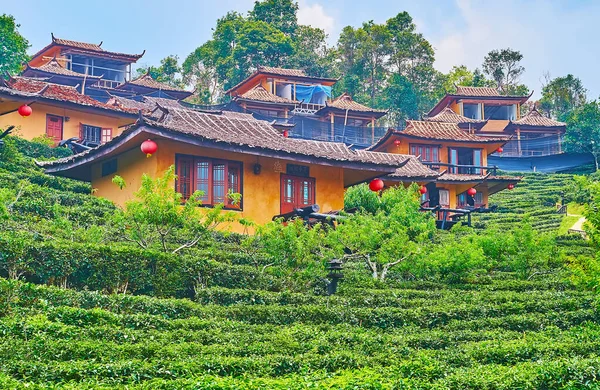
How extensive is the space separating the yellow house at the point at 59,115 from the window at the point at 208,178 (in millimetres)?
12155

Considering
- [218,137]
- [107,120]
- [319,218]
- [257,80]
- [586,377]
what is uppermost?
[257,80]

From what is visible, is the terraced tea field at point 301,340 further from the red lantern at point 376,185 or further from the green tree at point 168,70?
the green tree at point 168,70

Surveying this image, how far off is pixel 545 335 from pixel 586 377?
3.57m

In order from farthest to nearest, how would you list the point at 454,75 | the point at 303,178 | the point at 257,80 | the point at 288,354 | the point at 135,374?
the point at 454,75
the point at 257,80
the point at 303,178
the point at 288,354
the point at 135,374

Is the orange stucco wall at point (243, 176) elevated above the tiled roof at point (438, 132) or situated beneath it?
situated beneath

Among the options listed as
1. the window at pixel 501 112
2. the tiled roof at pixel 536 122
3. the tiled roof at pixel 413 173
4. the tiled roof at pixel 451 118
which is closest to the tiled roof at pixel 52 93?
the tiled roof at pixel 413 173

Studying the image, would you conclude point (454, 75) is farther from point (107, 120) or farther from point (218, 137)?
point (218, 137)

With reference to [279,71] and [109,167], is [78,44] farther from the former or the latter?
[109,167]

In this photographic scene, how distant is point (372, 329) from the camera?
15141 mm

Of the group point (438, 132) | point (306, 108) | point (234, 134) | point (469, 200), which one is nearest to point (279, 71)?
point (306, 108)

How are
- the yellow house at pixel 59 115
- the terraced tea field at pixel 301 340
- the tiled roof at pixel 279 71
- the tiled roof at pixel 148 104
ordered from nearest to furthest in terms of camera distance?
1. the terraced tea field at pixel 301 340
2. the yellow house at pixel 59 115
3. the tiled roof at pixel 148 104
4. the tiled roof at pixel 279 71

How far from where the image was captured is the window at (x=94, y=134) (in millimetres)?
36406

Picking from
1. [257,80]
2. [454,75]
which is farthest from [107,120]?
[454,75]

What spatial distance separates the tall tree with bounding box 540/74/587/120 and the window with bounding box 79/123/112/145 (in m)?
41.6
